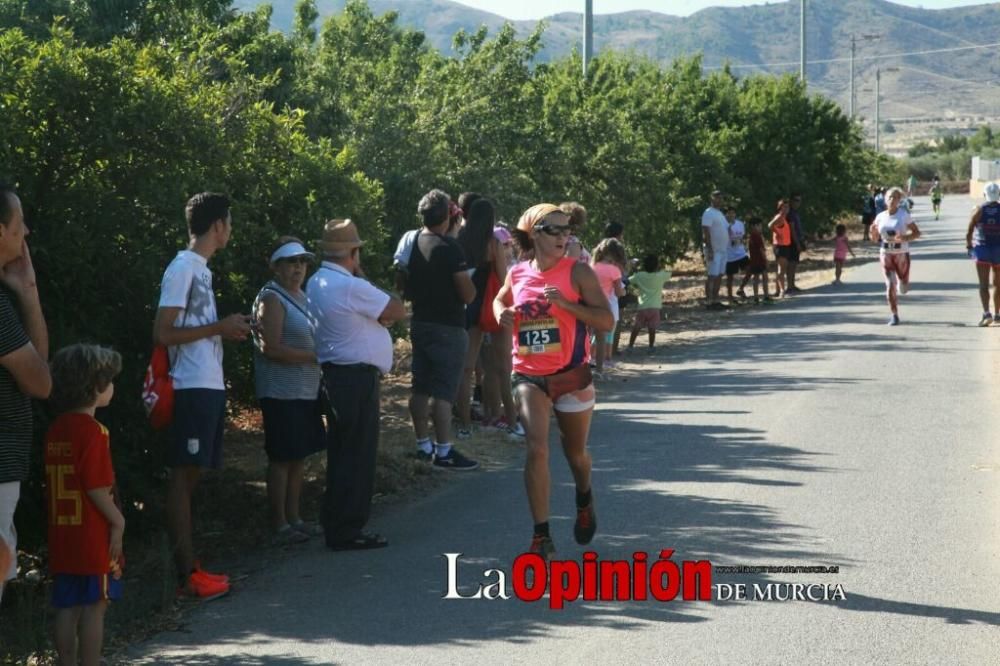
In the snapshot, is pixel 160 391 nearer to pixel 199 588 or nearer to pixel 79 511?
pixel 199 588

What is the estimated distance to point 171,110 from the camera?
356 inches

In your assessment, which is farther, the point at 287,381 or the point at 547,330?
the point at 287,381

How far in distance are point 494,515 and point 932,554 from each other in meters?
2.60

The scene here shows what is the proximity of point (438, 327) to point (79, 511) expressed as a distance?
4893 millimetres

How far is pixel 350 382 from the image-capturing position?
8445 mm

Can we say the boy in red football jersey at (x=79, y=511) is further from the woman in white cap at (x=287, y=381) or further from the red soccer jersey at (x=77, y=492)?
the woman in white cap at (x=287, y=381)

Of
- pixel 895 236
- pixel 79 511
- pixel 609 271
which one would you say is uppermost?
pixel 895 236

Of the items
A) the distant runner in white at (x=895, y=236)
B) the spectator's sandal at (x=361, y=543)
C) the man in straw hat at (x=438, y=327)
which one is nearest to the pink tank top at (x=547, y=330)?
the spectator's sandal at (x=361, y=543)

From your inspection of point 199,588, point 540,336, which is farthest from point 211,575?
point 540,336

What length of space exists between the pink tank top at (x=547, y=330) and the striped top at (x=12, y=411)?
9.72 feet

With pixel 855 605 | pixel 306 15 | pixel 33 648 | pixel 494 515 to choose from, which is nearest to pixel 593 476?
pixel 494 515

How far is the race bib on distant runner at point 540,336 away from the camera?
7.74 meters

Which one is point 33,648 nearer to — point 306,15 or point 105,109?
point 105,109

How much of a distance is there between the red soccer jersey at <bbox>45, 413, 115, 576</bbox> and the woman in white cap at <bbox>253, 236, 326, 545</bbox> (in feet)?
8.51
